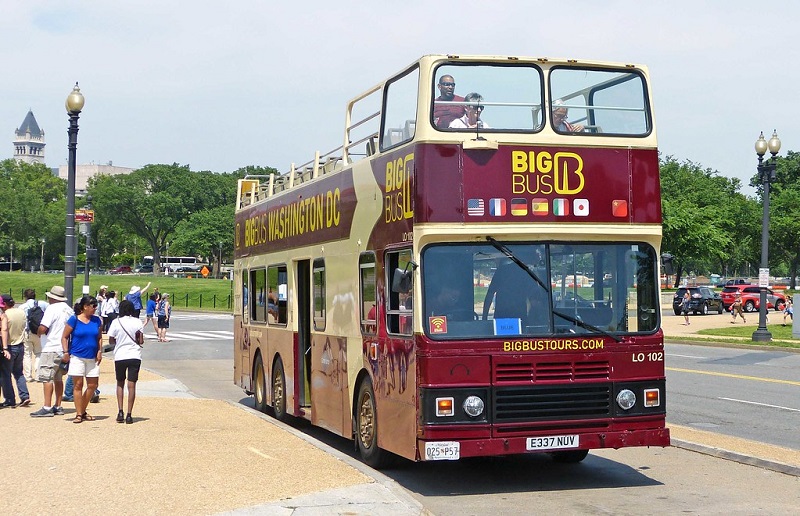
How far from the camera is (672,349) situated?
34969 millimetres

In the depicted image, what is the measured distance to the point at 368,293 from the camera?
12.1m

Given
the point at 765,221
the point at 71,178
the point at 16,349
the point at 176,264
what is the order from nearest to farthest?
the point at 16,349 → the point at 71,178 → the point at 765,221 → the point at 176,264

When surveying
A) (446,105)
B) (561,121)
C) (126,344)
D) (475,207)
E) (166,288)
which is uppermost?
(446,105)

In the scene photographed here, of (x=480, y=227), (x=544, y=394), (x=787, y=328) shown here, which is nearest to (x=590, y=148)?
(x=480, y=227)

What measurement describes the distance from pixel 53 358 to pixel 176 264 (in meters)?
163

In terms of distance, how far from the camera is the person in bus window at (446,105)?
10594 millimetres

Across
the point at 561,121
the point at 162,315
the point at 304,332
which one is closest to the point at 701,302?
the point at 162,315

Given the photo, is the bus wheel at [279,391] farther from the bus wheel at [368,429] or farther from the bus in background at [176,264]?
the bus in background at [176,264]

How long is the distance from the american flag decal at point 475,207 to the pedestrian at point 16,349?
31.4 ft

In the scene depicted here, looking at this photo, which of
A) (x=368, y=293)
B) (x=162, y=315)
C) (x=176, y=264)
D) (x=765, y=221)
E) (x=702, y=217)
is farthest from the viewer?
(x=176, y=264)

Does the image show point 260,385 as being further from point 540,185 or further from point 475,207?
point 540,185

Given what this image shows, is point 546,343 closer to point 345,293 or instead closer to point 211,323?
point 345,293

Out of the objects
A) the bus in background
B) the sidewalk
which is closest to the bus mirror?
the sidewalk

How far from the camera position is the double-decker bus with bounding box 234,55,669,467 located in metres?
10.4
